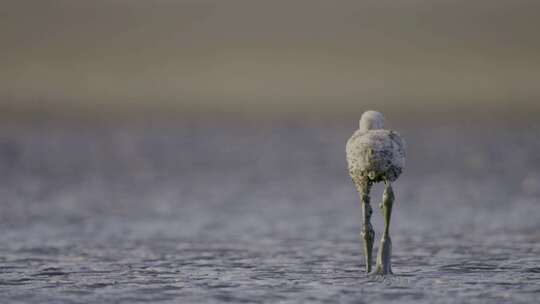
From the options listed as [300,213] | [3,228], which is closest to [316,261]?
[3,228]

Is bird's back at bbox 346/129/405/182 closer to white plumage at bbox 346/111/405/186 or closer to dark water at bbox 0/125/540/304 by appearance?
white plumage at bbox 346/111/405/186

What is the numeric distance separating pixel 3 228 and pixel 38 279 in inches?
393

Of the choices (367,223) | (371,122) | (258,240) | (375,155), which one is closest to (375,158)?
(375,155)

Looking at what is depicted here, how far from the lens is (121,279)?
17.3m

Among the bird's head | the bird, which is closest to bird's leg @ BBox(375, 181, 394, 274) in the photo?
the bird

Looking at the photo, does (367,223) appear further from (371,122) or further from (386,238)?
(371,122)

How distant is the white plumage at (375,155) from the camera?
16.1 meters

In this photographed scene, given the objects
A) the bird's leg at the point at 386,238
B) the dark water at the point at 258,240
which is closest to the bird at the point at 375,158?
the bird's leg at the point at 386,238

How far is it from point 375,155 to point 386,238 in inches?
44.4

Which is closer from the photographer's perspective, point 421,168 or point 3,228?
point 3,228

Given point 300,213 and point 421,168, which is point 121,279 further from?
point 421,168

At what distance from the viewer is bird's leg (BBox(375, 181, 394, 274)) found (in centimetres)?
1647

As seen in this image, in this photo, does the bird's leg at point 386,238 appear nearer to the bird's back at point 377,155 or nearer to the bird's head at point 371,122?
the bird's back at point 377,155

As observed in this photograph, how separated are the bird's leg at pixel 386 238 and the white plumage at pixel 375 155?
202 mm
